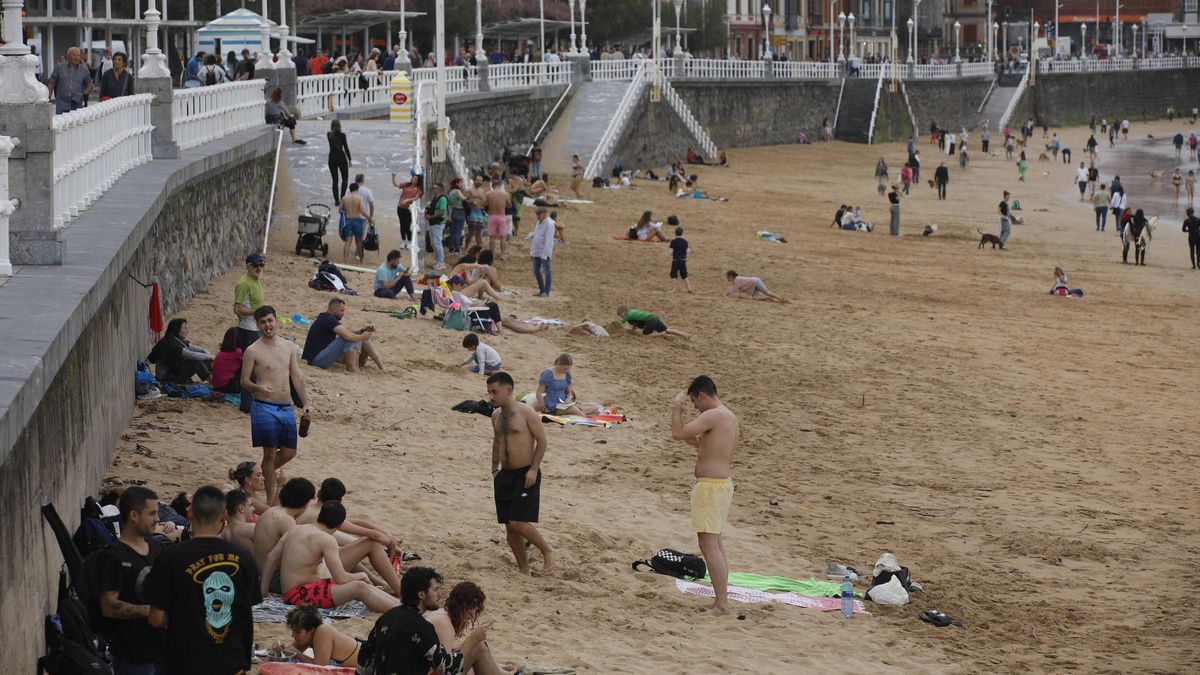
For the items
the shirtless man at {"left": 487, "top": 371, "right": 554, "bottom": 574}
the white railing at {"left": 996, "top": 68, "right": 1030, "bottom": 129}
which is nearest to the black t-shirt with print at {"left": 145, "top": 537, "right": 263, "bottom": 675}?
the shirtless man at {"left": 487, "top": 371, "right": 554, "bottom": 574}

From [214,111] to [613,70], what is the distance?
31.2m

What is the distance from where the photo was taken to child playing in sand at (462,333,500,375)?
19.3m

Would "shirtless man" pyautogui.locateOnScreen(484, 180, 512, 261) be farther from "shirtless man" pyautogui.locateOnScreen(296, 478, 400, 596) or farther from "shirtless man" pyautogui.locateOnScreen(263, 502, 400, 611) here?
"shirtless man" pyautogui.locateOnScreen(263, 502, 400, 611)

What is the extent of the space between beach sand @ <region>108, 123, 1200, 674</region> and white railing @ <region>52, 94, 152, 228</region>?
1.78m

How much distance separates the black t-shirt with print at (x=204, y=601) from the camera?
23.9ft

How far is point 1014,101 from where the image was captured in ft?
303

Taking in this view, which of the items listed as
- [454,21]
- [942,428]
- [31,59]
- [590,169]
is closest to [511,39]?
[454,21]

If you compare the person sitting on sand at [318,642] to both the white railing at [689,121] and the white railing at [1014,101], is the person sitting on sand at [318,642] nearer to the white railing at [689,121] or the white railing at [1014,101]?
the white railing at [689,121]

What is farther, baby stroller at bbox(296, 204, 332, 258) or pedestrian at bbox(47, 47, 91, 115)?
baby stroller at bbox(296, 204, 332, 258)

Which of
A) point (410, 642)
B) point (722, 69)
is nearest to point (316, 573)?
point (410, 642)

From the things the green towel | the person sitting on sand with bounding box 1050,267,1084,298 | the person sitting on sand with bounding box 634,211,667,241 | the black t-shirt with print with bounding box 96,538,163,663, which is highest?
the person sitting on sand with bounding box 634,211,667,241

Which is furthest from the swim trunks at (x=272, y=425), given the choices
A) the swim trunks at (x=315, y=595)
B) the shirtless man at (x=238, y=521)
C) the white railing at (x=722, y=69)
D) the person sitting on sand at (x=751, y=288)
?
the white railing at (x=722, y=69)

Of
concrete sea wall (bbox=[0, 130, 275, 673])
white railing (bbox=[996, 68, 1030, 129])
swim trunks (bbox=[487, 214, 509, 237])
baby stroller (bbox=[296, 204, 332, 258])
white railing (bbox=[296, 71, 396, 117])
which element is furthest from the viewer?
white railing (bbox=[996, 68, 1030, 129])

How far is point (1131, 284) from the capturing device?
31828 mm
